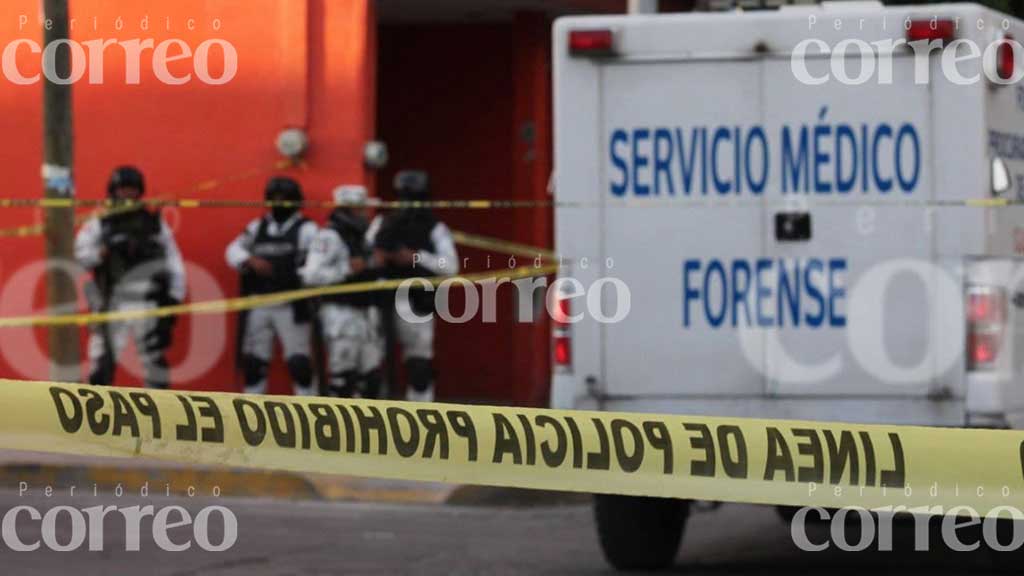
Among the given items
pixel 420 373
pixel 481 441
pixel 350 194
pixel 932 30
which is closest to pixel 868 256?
pixel 932 30

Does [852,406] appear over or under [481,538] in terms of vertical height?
over

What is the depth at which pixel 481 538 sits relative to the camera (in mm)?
10172

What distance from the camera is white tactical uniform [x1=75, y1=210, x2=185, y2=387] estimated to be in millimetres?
13680

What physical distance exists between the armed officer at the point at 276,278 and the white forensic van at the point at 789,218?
18.0ft

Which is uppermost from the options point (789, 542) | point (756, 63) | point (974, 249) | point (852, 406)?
point (756, 63)

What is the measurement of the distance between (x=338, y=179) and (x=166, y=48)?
1528mm

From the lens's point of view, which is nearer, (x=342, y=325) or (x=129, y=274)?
(x=129, y=274)

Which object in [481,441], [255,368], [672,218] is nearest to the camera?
[481,441]

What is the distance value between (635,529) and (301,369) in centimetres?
583

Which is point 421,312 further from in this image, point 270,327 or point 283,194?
point 283,194

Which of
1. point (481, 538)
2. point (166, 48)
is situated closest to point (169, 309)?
point (166, 48)

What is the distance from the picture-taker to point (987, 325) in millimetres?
8531

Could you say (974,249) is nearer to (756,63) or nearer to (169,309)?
(756,63)

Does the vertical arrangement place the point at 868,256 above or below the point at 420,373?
above
